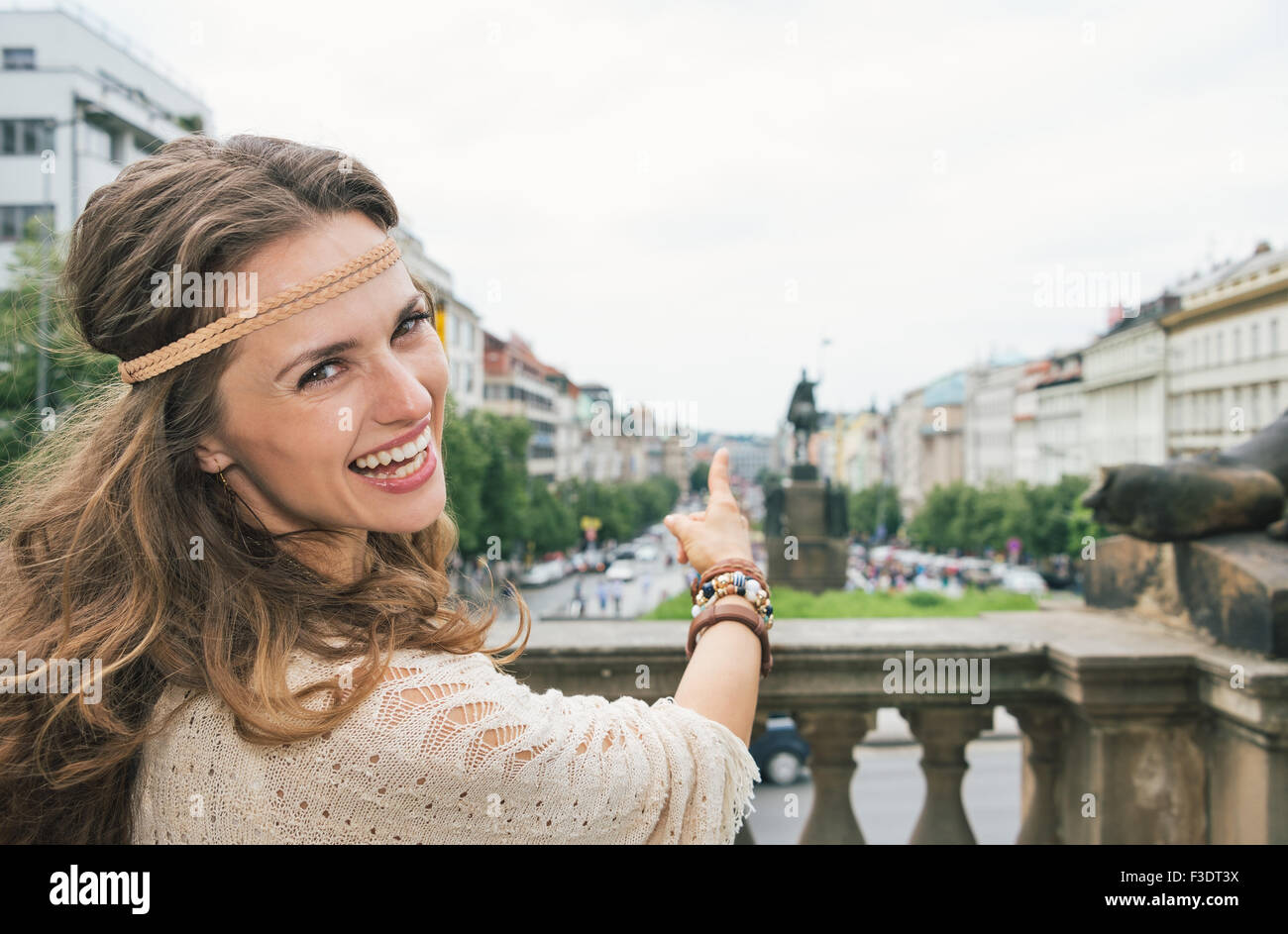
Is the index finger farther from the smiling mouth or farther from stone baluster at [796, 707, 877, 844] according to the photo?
stone baluster at [796, 707, 877, 844]

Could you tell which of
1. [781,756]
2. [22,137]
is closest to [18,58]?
[22,137]

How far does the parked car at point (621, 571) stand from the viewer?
42.8 metres

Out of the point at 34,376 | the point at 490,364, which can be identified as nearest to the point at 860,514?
the point at 490,364

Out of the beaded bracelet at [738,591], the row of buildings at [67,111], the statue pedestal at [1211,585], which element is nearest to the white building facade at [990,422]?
the row of buildings at [67,111]

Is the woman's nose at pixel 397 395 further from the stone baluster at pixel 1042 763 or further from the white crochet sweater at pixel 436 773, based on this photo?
the stone baluster at pixel 1042 763

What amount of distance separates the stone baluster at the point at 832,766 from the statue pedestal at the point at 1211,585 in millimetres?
962

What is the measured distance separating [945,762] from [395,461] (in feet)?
7.53

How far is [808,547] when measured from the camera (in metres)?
19.4

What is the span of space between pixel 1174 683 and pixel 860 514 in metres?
92.1

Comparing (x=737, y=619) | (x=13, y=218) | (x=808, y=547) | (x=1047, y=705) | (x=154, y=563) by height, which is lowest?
(x=808, y=547)

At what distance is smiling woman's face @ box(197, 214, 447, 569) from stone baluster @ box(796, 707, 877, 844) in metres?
1.88

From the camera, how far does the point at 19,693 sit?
124cm

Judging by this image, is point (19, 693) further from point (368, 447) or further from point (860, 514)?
point (860, 514)

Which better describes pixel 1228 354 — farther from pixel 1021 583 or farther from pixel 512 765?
pixel 512 765
